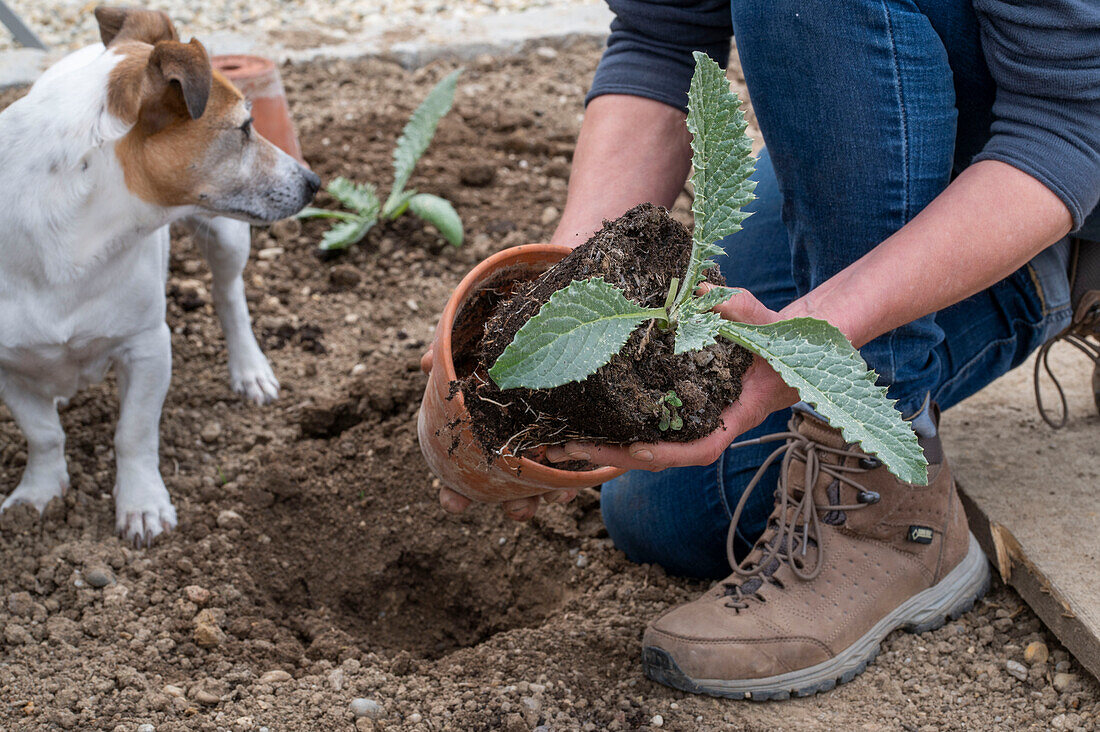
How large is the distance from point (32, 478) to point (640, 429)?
5.63ft

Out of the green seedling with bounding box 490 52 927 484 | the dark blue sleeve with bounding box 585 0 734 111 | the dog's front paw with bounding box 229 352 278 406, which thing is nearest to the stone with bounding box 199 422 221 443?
the dog's front paw with bounding box 229 352 278 406

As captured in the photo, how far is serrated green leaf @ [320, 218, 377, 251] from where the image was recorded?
3.29 m

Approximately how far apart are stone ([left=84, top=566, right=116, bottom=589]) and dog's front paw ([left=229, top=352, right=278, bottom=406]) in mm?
783

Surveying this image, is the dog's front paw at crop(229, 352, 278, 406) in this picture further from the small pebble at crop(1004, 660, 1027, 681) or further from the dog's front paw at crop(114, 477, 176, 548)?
the small pebble at crop(1004, 660, 1027, 681)

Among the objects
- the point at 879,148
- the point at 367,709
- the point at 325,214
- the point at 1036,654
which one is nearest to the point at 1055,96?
the point at 879,148

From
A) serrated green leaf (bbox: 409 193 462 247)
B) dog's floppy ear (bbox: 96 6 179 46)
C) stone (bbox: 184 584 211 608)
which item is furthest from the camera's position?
serrated green leaf (bbox: 409 193 462 247)

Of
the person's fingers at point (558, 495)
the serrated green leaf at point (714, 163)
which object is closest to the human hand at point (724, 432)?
the serrated green leaf at point (714, 163)

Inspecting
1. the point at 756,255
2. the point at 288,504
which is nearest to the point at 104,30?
the point at 288,504

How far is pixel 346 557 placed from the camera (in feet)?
7.47

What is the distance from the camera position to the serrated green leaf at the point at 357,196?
338 cm

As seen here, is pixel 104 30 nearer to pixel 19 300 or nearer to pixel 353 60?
pixel 19 300

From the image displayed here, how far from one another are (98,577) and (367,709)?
0.76 meters

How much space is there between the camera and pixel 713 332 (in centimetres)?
132

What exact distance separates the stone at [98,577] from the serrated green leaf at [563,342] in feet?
4.37
